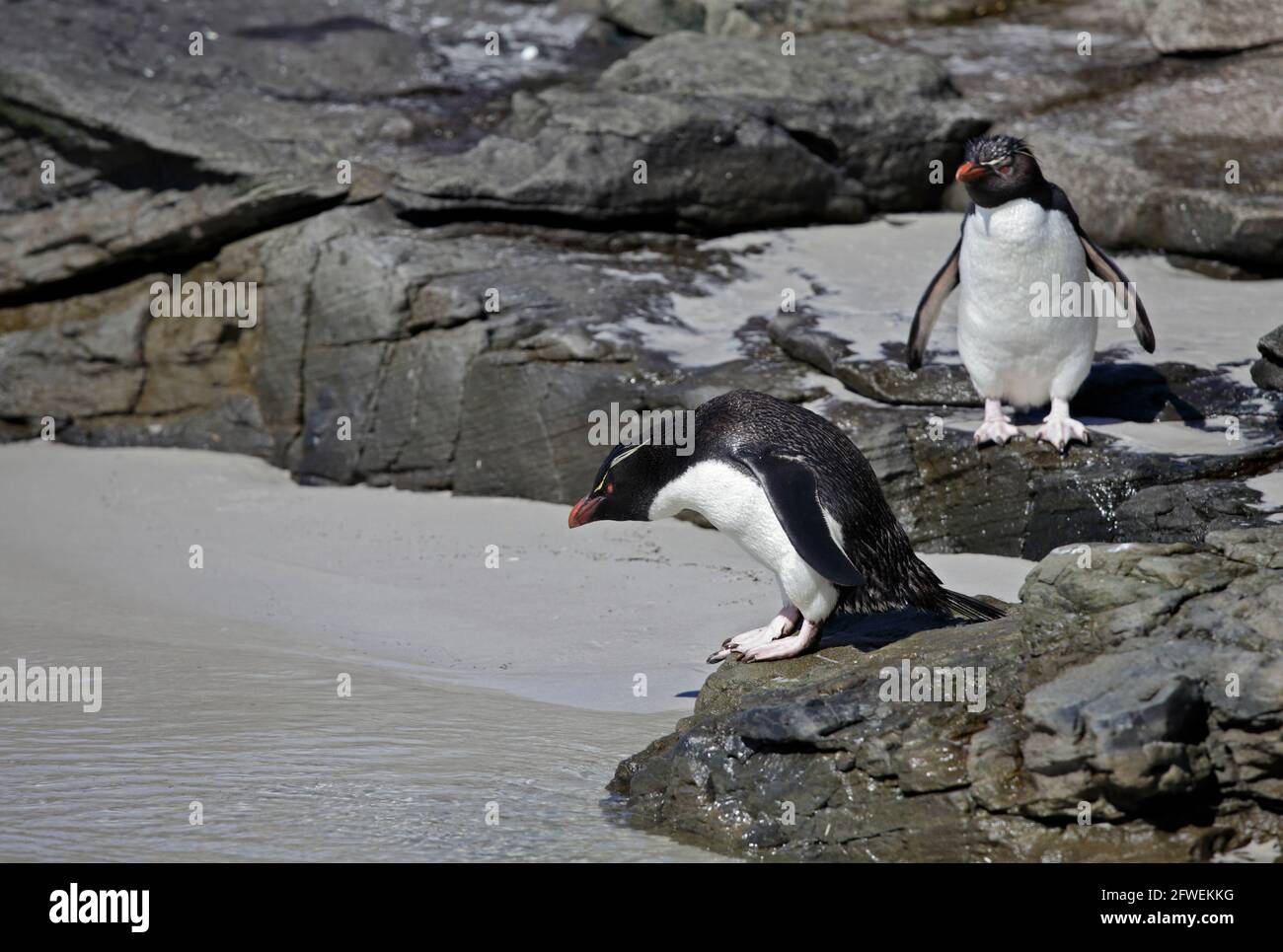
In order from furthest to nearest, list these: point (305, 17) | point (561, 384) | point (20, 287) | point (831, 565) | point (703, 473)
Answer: point (305, 17), point (20, 287), point (561, 384), point (703, 473), point (831, 565)

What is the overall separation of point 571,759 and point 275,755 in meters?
0.80

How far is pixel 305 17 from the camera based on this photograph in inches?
433

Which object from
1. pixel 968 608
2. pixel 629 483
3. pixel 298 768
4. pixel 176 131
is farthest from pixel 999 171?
pixel 176 131

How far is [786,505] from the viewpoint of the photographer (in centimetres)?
413

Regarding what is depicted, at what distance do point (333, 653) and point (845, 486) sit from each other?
2.07m

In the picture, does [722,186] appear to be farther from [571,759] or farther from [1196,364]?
[571,759]

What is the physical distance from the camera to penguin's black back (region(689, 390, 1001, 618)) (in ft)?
14.2

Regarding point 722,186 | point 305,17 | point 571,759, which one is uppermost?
point 305,17

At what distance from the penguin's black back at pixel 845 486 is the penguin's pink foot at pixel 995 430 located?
1731mm

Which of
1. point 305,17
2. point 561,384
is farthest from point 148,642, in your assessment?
point 305,17

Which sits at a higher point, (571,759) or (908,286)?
(908,286)

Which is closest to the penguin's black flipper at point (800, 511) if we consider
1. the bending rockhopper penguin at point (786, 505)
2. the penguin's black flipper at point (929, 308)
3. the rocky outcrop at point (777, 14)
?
the bending rockhopper penguin at point (786, 505)

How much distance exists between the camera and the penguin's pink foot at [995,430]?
6.22 m

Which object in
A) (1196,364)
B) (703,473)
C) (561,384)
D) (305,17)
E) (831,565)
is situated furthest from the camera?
(305,17)
